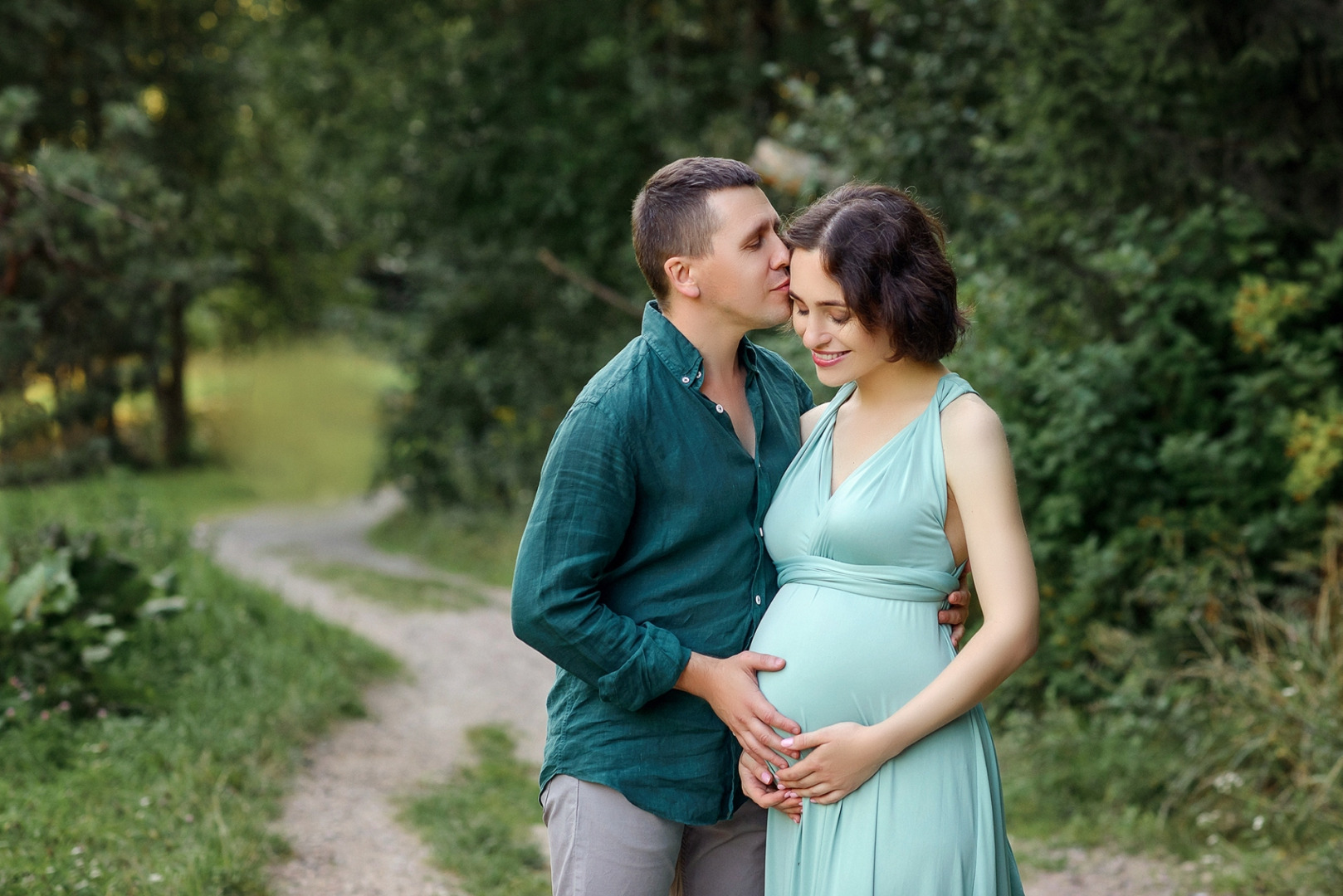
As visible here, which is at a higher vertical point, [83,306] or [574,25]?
[574,25]

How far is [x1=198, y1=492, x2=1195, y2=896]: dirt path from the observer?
407cm

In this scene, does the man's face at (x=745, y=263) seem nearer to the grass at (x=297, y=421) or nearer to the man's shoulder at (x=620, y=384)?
the man's shoulder at (x=620, y=384)

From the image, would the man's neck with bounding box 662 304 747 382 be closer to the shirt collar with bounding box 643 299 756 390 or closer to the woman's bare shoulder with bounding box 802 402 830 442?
the shirt collar with bounding box 643 299 756 390

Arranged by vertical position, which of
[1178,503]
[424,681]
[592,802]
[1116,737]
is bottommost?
[424,681]

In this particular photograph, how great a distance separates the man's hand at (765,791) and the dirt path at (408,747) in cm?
228

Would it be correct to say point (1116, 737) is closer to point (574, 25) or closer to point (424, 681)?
point (424, 681)

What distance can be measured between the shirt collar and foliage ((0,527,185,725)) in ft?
11.2

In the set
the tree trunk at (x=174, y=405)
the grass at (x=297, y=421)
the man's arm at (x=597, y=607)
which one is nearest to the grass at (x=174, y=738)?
the man's arm at (x=597, y=607)

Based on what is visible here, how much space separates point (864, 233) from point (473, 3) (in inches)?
432

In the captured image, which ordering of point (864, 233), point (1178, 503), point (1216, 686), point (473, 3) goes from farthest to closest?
1. point (473, 3)
2. point (1178, 503)
3. point (1216, 686)
4. point (864, 233)

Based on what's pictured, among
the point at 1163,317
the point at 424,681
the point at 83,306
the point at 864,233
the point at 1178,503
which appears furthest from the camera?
the point at 83,306

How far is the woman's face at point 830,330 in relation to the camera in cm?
208

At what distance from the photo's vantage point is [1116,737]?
4.72 m

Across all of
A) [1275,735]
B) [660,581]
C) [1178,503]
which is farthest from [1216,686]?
[660,581]
